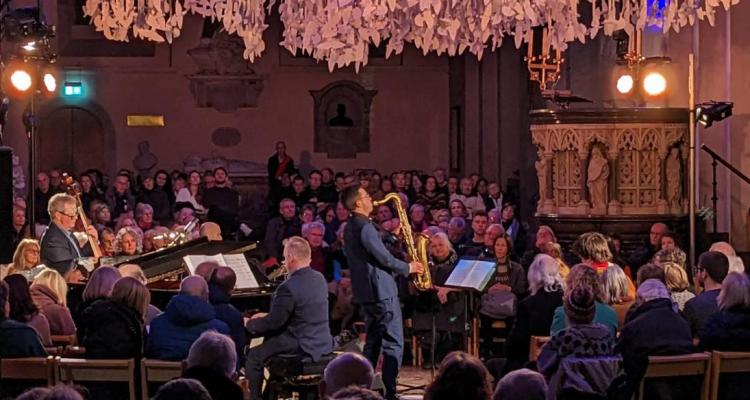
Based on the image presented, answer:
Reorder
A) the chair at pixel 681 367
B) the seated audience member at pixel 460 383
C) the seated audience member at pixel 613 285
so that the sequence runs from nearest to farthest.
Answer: the seated audience member at pixel 460 383, the chair at pixel 681 367, the seated audience member at pixel 613 285

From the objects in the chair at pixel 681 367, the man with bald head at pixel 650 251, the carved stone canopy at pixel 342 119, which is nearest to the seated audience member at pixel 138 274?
A: the chair at pixel 681 367

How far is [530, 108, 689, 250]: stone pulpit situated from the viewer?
44.3 feet

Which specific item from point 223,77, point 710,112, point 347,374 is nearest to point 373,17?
point 347,374

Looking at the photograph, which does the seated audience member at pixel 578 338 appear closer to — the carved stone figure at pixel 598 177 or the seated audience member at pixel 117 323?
the seated audience member at pixel 117 323

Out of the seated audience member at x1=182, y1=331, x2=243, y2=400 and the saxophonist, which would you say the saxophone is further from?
the seated audience member at x1=182, y1=331, x2=243, y2=400

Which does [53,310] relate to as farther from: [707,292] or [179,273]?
[707,292]

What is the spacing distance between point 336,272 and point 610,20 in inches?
263

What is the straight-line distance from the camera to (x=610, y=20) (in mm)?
6945

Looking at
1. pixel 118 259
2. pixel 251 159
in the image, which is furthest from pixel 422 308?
pixel 251 159

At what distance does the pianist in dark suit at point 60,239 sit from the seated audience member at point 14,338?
2.65 m

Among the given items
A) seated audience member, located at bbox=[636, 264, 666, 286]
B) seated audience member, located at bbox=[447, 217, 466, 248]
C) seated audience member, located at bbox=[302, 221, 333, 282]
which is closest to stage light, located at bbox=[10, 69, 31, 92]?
seated audience member, located at bbox=[302, 221, 333, 282]

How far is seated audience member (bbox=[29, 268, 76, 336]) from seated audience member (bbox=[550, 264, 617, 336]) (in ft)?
9.38

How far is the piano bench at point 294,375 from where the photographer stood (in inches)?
322

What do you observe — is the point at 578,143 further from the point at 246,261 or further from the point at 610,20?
the point at 610,20
